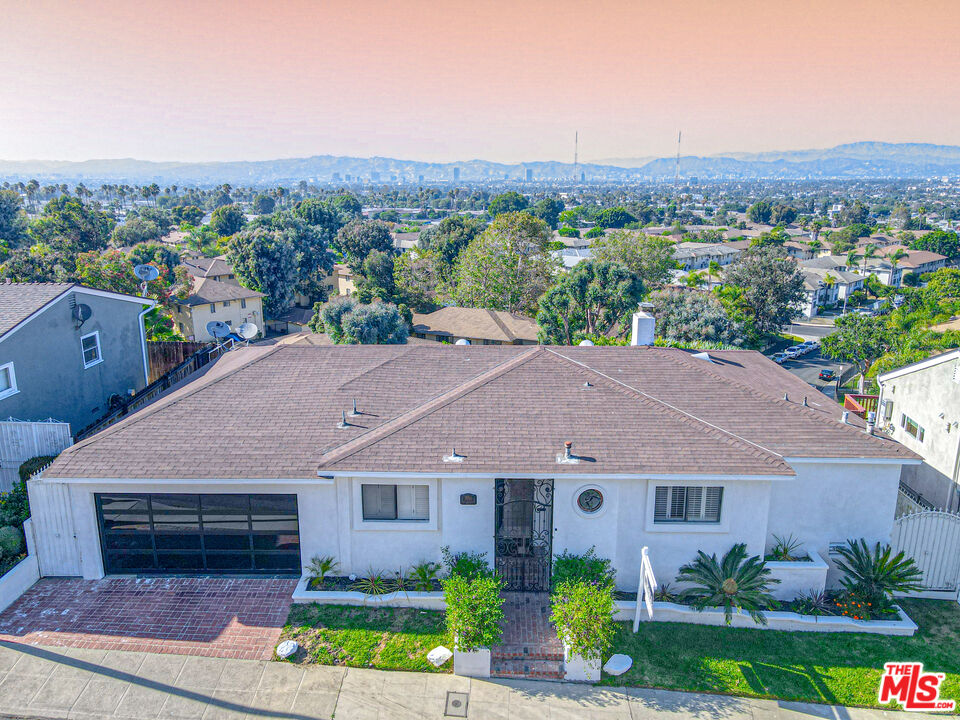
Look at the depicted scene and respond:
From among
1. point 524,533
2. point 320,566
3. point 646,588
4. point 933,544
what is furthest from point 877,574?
point 320,566

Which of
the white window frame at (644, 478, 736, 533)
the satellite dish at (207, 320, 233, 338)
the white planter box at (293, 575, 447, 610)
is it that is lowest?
the white planter box at (293, 575, 447, 610)

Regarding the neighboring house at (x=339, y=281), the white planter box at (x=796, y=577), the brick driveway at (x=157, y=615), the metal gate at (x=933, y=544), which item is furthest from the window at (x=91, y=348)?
the neighboring house at (x=339, y=281)

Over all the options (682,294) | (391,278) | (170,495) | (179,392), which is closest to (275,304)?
(391,278)

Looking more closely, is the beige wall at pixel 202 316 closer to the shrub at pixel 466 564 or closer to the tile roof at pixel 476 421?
the tile roof at pixel 476 421

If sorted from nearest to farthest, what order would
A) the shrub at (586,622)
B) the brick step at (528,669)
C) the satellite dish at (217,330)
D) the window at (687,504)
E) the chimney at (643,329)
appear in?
the shrub at (586,622) → the brick step at (528,669) → the window at (687,504) → the chimney at (643,329) → the satellite dish at (217,330)

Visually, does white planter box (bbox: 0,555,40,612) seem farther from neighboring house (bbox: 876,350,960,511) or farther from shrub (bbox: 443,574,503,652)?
neighboring house (bbox: 876,350,960,511)

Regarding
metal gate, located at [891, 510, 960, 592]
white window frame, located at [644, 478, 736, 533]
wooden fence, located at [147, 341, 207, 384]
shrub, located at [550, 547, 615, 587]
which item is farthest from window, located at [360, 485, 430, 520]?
wooden fence, located at [147, 341, 207, 384]
